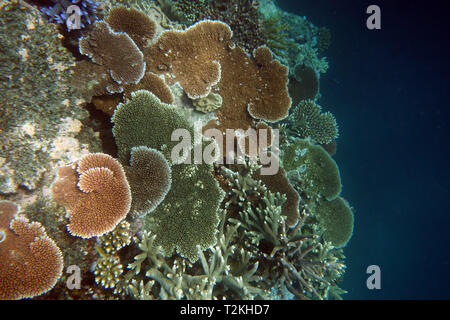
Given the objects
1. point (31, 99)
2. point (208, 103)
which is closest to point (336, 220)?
point (208, 103)

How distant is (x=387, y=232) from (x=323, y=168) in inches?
1811

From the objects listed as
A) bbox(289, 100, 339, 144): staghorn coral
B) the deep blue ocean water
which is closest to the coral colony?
bbox(289, 100, 339, 144): staghorn coral

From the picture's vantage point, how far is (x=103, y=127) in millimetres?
3385

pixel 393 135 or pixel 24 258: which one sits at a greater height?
pixel 24 258

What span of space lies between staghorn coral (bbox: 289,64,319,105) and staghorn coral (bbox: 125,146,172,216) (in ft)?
17.3

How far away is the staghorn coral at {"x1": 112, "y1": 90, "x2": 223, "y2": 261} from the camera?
3.09 meters

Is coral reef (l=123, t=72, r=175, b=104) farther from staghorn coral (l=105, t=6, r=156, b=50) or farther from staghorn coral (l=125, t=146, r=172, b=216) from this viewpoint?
staghorn coral (l=125, t=146, r=172, b=216)

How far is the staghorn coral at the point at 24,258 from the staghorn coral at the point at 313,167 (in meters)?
4.58

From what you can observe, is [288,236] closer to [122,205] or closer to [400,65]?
[122,205]

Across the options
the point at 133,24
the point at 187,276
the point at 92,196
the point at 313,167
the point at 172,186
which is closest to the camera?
the point at 92,196

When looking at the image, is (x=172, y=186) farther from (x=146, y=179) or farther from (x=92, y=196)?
(x=92, y=196)

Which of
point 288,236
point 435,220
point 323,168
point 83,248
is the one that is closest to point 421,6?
point 323,168

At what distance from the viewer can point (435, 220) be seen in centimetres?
4153

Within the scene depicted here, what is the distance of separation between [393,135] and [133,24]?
1688 inches
